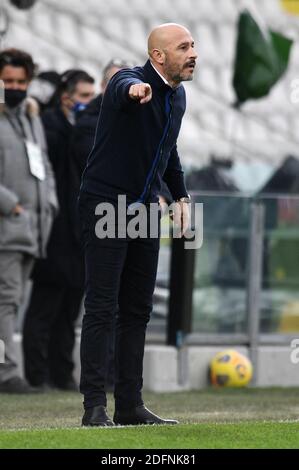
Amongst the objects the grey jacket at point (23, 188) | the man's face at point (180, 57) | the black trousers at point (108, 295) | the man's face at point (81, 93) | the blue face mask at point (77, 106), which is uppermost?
the man's face at point (81, 93)

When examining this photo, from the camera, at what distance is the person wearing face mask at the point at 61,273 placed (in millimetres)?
10672

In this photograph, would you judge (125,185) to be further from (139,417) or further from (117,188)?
(139,417)

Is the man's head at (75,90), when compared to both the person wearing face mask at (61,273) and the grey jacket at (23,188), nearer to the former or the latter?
the person wearing face mask at (61,273)

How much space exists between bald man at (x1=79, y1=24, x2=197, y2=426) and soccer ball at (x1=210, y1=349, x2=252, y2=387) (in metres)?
4.48

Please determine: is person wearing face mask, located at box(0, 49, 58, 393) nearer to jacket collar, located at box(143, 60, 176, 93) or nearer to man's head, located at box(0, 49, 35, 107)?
man's head, located at box(0, 49, 35, 107)

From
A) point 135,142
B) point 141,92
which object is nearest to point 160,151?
point 135,142

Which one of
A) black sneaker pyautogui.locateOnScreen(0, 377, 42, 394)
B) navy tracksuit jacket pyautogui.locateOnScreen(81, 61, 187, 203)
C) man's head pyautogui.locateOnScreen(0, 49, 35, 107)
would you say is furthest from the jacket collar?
black sneaker pyautogui.locateOnScreen(0, 377, 42, 394)

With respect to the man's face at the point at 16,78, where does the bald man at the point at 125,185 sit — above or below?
below

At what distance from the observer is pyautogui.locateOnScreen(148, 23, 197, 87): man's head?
22.5 feet

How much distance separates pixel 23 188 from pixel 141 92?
12.7 ft

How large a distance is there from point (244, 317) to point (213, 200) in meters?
1.04

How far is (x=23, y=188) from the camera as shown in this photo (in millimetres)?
10250

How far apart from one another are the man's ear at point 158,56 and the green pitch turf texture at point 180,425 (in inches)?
65.6

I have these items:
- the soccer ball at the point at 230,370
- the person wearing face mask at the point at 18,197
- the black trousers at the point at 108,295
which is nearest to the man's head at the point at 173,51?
the black trousers at the point at 108,295
